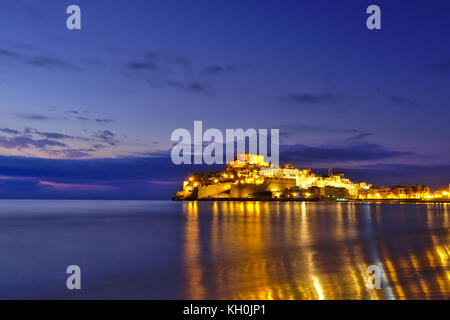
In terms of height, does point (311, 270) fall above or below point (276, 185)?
below

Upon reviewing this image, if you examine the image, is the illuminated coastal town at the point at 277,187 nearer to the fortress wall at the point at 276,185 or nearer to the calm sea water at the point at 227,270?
the fortress wall at the point at 276,185

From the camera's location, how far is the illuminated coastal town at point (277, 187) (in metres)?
131

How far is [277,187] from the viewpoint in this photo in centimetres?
13225

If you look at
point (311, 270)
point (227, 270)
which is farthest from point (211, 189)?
point (311, 270)

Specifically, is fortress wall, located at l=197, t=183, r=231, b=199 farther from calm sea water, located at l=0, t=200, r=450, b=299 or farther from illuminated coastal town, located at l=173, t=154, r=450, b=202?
calm sea water, located at l=0, t=200, r=450, b=299

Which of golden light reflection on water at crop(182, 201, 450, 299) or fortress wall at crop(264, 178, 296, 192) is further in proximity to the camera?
fortress wall at crop(264, 178, 296, 192)

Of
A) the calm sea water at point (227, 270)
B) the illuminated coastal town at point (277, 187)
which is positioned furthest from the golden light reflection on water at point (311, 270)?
the illuminated coastal town at point (277, 187)

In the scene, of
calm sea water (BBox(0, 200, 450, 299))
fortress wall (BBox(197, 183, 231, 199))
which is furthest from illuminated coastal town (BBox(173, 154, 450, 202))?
calm sea water (BBox(0, 200, 450, 299))

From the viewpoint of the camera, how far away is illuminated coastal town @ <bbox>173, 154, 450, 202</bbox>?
131m

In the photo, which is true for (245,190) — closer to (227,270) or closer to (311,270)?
(227,270)
